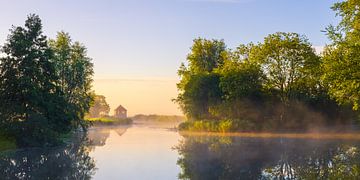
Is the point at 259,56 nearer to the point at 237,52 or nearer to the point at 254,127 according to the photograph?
the point at 237,52

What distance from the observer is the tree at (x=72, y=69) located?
2287 inches

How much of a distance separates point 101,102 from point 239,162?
150m

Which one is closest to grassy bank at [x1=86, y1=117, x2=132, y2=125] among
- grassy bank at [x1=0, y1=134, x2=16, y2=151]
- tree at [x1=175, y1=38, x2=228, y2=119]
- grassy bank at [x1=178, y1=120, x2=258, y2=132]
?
tree at [x1=175, y1=38, x2=228, y2=119]

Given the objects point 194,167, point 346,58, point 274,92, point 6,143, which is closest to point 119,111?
point 274,92

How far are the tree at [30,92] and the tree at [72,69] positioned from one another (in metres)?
12.7

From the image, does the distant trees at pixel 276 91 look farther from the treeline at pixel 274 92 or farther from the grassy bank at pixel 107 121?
the grassy bank at pixel 107 121

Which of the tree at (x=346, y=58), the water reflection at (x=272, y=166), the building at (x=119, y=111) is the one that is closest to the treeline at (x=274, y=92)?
the tree at (x=346, y=58)

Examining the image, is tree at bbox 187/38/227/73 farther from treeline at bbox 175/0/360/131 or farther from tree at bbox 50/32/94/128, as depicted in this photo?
tree at bbox 50/32/94/128

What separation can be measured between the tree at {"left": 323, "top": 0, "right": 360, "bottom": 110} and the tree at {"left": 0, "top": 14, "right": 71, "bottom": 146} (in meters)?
29.1

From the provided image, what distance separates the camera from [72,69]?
5997 centimetres

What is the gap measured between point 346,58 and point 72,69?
41772 mm

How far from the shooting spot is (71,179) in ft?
64.8

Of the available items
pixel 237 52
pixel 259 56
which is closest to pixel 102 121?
pixel 237 52

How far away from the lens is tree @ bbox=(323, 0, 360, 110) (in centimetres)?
3381
